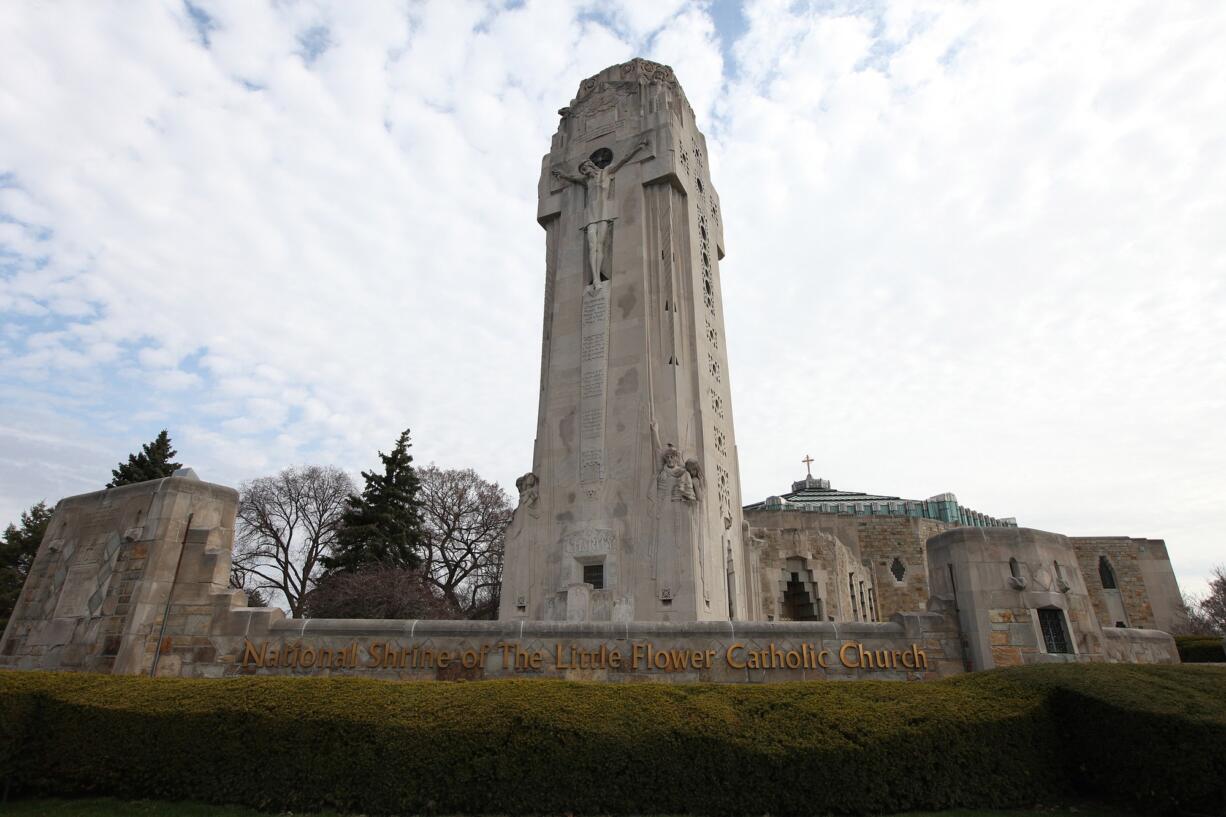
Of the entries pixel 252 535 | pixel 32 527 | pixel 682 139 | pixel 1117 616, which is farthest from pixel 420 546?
pixel 1117 616

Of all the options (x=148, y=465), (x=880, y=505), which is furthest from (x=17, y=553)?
(x=880, y=505)

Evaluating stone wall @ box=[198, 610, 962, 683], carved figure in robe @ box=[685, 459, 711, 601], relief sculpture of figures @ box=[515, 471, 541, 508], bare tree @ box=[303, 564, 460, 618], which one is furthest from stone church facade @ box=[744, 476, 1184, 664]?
bare tree @ box=[303, 564, 460, 618]

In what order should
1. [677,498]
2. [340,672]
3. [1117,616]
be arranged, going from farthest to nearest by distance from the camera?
[1117,616] → [677,498] → [340,672]

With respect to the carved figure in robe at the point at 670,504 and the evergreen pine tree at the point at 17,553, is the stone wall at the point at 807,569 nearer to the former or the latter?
the carved figure in robe at the point at 670,504

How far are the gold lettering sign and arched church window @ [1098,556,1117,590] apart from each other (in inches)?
1453

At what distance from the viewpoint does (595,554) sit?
16.6 metres

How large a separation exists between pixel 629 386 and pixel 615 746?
39.6ft

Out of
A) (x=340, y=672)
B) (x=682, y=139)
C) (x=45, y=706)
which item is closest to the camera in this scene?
(x=45, y=706)

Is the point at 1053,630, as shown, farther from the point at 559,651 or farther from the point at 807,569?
the point at 807,569

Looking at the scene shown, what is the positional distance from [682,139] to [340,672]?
17.8m

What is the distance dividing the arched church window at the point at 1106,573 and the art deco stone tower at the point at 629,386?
2956cm

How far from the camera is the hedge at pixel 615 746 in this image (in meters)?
6.56

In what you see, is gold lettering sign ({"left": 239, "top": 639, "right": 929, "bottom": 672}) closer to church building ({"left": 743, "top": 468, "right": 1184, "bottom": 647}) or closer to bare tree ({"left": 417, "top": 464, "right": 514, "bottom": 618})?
church building ({"left": 743, "top": 468, "right": 1184, "bottom": 647})

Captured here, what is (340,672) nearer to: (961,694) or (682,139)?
(961,694)
